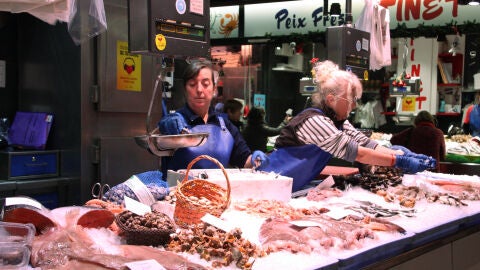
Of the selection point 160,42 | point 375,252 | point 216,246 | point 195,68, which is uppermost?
point 160,42

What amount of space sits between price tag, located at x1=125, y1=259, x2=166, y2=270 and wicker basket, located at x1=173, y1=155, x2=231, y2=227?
1.85 ft

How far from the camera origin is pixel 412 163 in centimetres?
378

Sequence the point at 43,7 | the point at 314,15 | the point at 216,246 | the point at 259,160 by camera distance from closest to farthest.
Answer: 1. the point at 216,246
2. the point at 43,7
3. the point at 259,160
4. the point at 314,15

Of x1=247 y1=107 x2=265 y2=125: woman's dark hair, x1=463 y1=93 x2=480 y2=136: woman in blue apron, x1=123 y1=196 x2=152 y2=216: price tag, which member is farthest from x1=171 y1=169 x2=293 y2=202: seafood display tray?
x1=463 y1=93 x2=480 y2=136: woman in blue apron

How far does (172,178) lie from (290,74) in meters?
8.67

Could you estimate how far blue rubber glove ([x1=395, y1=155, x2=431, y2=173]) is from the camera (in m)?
3.76

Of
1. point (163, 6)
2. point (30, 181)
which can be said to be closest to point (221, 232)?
point (163, 6)

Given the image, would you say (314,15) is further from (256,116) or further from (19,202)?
(19,202)

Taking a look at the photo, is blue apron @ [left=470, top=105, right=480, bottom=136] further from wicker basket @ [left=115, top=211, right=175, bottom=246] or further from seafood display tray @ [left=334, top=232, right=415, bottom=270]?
wicker basket @ [left=115, top=211, right=175, bottom=246]

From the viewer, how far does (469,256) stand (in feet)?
11.4

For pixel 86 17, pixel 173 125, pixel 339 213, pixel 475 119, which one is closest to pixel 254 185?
pixel 339 213

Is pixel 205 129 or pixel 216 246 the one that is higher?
pixel 205 129

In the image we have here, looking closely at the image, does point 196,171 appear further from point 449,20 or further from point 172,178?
point 449,20

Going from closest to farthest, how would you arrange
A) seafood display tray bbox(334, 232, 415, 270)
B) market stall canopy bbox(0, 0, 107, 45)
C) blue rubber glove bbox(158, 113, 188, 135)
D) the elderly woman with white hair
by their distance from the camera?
seafood display tray bbox(334, 232, 415, 270)
market stall canopy bbox(0, 0, 107, 45)
blue rubber glove bbox(158, 113, 188, 135)
the elderly woman with white hair
